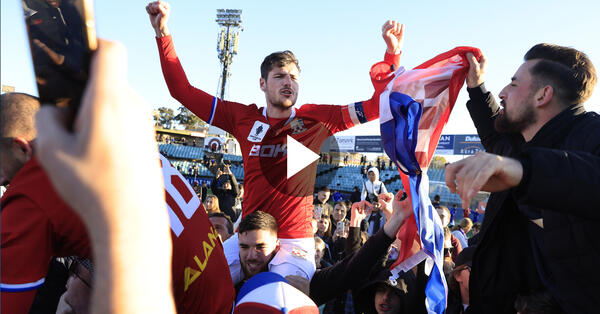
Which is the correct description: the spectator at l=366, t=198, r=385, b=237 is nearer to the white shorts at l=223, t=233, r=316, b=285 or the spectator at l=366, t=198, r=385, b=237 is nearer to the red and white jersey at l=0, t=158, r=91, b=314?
the white shorts at l=223, t=233, r=316, b=285

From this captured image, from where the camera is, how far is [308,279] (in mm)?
3100

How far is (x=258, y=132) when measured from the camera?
11.1 ft

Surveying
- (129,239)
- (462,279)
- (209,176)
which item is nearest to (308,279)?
(462,279)

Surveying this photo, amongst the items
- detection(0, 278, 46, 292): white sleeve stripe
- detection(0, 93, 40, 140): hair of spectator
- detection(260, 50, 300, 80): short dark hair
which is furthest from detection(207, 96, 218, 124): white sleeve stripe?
detection(0, 278, 46, 292): white sleeve stripe

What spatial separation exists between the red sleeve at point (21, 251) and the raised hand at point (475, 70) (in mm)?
2583

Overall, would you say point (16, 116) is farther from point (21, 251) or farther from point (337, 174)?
point (337, 174)

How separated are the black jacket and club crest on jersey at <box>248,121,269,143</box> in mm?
1597

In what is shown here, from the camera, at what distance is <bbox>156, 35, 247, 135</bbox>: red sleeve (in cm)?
323

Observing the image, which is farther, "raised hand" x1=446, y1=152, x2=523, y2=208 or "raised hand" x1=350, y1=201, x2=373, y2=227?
"raised hand" x1=350, y1=201, x2=373, y2=227

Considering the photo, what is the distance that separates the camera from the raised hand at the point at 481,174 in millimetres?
1241

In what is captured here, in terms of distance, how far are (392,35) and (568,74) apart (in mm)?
1317

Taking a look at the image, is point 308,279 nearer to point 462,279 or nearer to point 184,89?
point 462,279

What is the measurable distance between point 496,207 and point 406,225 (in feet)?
2.54
